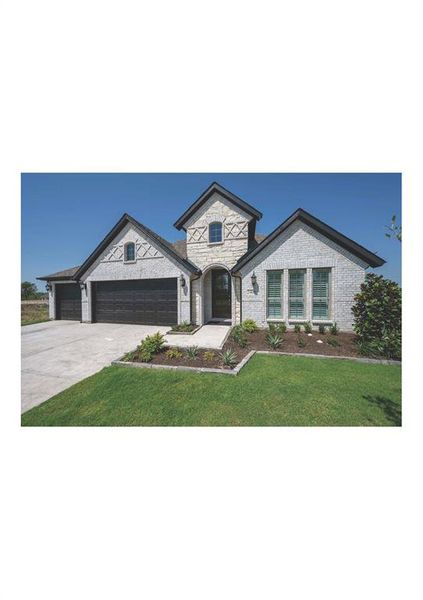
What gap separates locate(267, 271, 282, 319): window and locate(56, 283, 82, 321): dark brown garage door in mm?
11418

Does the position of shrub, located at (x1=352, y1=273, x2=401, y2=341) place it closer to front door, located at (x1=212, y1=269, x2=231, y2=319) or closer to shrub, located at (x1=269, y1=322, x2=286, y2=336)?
shrub, located at (x1=269, y1=322, x2=286, y2=336)

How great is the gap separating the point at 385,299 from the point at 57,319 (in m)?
16.9

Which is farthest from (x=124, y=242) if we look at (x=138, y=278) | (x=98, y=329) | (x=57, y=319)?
(x=57, y=319)

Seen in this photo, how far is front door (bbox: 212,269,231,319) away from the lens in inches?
455

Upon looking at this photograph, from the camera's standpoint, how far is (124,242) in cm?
1184

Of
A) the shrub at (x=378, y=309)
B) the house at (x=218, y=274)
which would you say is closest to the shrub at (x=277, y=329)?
the house at (x=218, y=274)

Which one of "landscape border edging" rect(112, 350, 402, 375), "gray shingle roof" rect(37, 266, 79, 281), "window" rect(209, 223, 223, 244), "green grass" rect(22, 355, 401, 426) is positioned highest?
"window" rect(209, 223, 223, 244)

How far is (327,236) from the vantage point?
27.6ft

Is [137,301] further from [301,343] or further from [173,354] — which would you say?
[301,343]

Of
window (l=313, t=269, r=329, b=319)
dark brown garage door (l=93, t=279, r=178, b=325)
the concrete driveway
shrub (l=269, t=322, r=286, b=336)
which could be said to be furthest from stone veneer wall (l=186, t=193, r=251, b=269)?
the concrete driveway

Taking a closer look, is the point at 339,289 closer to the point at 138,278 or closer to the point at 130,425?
the point at 130,425

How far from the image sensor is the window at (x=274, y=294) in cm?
905

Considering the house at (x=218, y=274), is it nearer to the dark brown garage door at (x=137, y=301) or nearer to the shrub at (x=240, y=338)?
the dark brown garage door at (x=137, y=301)

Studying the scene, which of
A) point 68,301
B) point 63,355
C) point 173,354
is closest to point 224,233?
point 173,354
